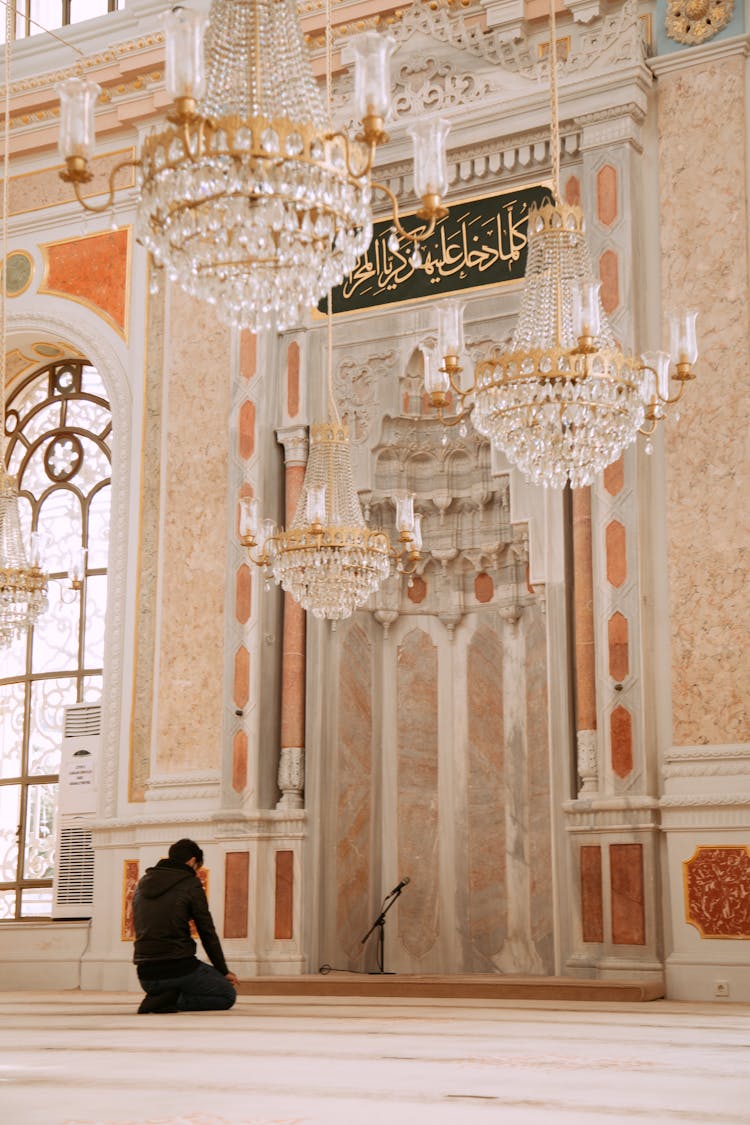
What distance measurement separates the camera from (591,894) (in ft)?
20.5

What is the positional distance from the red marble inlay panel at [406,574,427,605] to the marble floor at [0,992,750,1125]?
2588mm

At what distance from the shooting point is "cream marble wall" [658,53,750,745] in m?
6.23

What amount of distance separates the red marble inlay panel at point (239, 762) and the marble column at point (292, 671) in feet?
0.58

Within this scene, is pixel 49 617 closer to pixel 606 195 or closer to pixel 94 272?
pixel 94 272

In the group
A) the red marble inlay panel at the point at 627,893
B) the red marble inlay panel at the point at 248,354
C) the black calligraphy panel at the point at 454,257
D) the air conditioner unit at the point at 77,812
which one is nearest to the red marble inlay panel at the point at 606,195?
the black calligraphy panel at the point at 454,257

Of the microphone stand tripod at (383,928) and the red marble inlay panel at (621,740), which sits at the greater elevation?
the red marble inlay panel at (621,740)

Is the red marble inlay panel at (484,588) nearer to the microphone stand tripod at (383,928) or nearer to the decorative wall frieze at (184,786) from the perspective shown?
the microphone stand tripod at (383,928)

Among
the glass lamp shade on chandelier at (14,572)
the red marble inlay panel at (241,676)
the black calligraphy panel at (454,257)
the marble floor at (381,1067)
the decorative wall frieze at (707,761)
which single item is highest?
the black calligraphy panel at (454,257)

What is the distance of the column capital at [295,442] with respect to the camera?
24.4 ft

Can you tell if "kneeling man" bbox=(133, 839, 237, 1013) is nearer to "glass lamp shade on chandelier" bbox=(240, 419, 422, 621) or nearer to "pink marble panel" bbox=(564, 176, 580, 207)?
"glass lamp shade on chandelier" bbox=(240, 419, 422, 621)

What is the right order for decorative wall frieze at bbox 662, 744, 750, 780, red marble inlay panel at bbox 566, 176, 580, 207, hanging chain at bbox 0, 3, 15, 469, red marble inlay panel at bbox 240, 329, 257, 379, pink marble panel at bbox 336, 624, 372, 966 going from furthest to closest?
1. red marble inlay panel at bbox 240, 329, 257, 379
2. hanging chain at bbox 0, 3, 15, 469
3. pink marble panel at bbox 336, 624, 372, 966
4. red marble inlay panel at bbox 566, 176, 580, 207
5. decorative wall frieze at bbox 662, 744, 750, 780

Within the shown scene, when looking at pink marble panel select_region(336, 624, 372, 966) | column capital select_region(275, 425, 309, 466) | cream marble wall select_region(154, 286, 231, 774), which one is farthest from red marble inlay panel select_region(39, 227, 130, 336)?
pink marble panel select_region(336, 624, 372, 966)

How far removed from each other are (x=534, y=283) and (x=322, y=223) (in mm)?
1349

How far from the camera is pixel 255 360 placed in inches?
300
